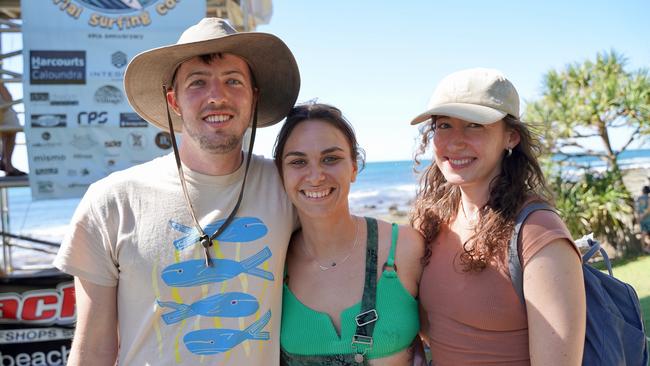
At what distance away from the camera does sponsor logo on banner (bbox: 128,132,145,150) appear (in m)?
4.19

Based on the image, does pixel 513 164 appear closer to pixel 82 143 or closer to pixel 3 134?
pixel 82 143

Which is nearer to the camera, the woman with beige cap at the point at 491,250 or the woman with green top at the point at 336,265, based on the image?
the woman with beige cap at the point at 491,250

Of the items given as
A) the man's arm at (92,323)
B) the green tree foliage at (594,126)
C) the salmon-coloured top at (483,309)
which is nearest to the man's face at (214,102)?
the man's arm at (92,323)

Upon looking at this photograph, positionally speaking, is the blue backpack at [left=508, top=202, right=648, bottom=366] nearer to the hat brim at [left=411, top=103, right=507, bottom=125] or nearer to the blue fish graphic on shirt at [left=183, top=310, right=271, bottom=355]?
the hat brim at [left=411, top=103, right=507, bottom=125]

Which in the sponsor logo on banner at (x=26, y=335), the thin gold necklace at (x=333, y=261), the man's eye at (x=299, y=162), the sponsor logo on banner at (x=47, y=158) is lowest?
the sponsor logo on banner at (x=26, y=335)

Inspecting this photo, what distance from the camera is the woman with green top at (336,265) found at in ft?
6.98

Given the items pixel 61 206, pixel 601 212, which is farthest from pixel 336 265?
pixel 61 206

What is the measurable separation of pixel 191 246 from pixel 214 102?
61 centimetres

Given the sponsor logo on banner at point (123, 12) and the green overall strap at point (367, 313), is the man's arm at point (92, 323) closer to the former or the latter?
the green overall strap at point (367, 313)

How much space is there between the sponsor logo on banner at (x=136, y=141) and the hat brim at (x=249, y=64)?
1385 mm

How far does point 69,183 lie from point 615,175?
964cm

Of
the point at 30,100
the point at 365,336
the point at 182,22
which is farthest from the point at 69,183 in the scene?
the point at 365,336

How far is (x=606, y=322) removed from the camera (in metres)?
1.84

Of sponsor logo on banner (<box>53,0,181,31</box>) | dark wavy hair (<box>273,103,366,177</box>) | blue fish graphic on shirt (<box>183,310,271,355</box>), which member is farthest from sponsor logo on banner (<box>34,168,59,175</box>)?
blue fish graphic on shirt (<box>183,310,271,355</box>)
